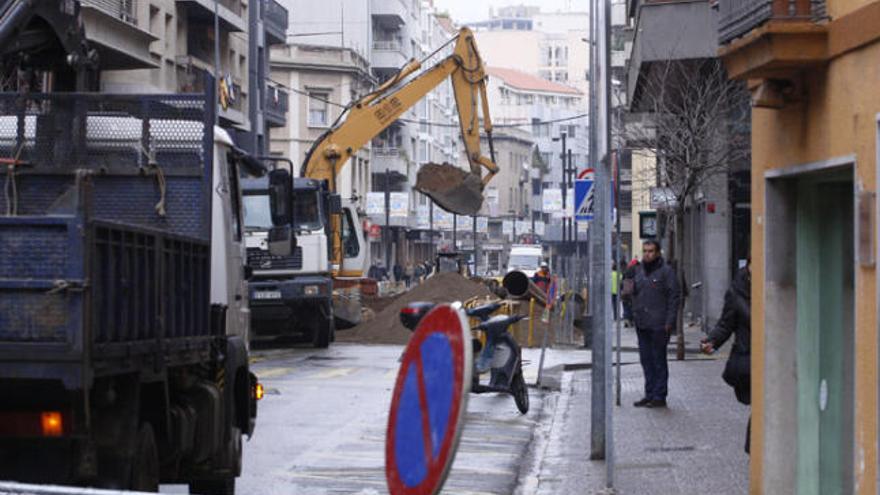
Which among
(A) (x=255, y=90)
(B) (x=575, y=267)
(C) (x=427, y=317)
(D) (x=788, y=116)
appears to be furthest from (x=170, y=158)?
(A) (x=255, y=90)

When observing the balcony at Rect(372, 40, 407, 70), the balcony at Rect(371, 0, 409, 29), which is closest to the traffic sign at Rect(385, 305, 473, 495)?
the balcony at Rect(371, 0, 409, 29)

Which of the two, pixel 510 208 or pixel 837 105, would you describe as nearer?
pixel 837 105

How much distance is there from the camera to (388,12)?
90.1m

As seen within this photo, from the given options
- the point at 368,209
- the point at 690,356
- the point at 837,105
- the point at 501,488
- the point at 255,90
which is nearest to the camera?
the point at 837,105

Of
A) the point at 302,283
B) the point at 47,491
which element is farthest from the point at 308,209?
the point at 47,491

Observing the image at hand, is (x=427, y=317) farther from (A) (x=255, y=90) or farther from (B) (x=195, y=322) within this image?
(A) (x=255, y=90)

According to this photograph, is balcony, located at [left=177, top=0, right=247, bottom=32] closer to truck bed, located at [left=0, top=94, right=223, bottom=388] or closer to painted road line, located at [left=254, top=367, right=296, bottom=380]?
painted road line, located at [left=254, top=367, right=296, bottom=380]

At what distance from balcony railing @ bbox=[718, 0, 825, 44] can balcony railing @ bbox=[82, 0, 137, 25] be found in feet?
87.8

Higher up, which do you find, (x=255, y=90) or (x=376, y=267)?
(x=255, y=90)

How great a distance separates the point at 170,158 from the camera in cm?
1009

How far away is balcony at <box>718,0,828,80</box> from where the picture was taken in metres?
8.48

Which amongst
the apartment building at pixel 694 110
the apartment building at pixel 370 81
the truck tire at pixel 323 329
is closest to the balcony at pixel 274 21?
the apartment building at pixel 370 81

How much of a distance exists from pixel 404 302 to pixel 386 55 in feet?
174

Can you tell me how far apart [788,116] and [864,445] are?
91.7 inches
